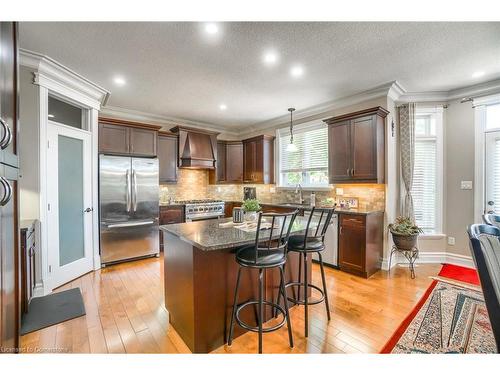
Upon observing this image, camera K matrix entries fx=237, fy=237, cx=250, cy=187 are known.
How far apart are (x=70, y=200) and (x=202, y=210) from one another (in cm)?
233

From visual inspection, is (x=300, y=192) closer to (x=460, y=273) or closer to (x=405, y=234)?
(x=405, y=234)

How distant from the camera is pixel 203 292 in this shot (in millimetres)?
1811

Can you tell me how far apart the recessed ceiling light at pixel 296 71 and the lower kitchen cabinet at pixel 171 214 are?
3.20 metres

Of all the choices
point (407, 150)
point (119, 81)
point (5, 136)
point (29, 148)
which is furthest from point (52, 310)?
point (407, 150)

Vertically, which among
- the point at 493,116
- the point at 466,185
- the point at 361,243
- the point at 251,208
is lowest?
the point at 361,243

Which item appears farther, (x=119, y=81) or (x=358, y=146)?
(x=358, y=146)

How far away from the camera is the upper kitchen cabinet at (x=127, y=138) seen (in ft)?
12.8

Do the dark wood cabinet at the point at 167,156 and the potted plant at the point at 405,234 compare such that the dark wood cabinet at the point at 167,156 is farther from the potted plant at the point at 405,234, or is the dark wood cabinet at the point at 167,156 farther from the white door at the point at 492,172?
the white door at the point at 492,172

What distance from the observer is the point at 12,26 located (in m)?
1.12

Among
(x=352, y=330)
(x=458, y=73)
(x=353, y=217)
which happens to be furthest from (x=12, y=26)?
(x=458, y=73)

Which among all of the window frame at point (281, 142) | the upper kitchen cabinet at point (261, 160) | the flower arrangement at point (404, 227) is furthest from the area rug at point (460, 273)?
the upper kitchen cabinet at point (261, 160)
